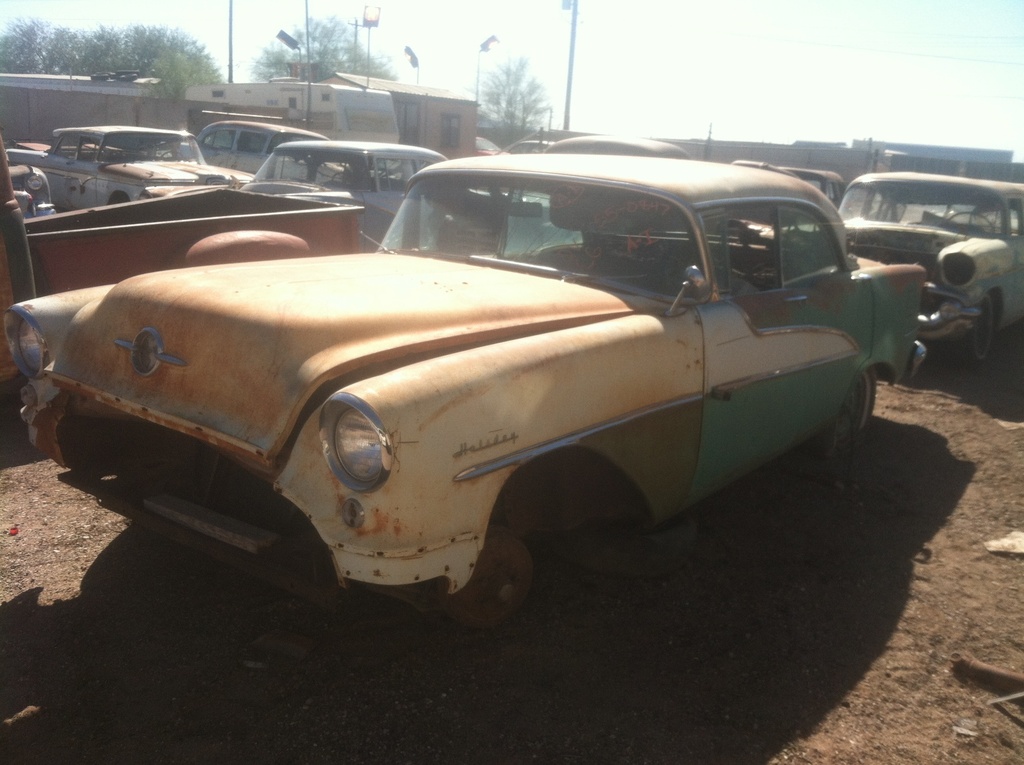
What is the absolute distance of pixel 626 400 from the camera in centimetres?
277

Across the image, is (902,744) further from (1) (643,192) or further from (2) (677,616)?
(1) (643,192)

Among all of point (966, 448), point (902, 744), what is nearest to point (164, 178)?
point (966, 448)

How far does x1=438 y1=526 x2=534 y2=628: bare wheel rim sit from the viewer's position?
257cm

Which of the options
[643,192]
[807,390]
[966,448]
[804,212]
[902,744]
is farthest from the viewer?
[966,448]

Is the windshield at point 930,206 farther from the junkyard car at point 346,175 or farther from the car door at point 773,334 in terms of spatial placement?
the junkyard car at point 346,175

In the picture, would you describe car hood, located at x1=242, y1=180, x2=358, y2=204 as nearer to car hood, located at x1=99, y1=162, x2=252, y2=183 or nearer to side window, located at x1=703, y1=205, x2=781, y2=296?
car hood, located at x1=99, y1=162, x2=252, y2=183

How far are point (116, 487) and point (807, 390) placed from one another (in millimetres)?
2818

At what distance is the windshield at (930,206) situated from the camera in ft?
25.8

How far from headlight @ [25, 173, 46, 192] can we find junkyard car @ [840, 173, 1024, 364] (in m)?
8.34

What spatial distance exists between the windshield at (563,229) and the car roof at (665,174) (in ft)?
0.18

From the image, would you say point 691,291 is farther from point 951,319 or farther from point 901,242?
point 901,242

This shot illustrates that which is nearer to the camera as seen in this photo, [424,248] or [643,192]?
[643,192]

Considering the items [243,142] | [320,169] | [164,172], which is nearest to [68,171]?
[164,172]

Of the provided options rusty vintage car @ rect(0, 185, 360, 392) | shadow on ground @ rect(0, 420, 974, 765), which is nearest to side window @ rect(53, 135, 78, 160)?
rusty vintage car @ rect(0, 185, 360, 392)
